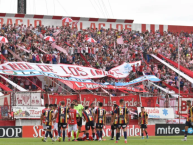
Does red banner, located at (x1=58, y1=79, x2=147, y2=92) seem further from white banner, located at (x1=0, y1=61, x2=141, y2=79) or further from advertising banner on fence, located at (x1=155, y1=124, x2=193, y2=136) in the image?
advertising banner on fence, located at (x1=155, y1=124, x2=193, y2=136)

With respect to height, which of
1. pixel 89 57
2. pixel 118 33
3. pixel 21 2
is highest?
pixel 21 2

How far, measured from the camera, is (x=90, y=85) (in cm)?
3628

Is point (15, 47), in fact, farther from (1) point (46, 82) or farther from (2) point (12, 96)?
(2) point (12, 96)

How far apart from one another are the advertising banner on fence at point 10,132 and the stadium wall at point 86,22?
992 inches

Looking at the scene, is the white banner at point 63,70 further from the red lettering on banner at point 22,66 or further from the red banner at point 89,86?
the red banner at point 89,86

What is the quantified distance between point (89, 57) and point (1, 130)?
732 inches

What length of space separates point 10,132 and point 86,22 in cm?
2927

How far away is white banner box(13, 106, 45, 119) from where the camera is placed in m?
27.7

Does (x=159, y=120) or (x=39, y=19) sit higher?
(x=39, y=19)

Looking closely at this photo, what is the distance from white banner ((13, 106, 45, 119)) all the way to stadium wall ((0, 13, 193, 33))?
73.4 feet

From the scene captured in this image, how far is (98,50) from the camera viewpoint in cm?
4306

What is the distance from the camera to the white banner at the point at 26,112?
27.7 meters

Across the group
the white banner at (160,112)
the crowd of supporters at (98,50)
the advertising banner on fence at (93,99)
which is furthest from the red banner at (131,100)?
the crowd of supporters at (98,50)

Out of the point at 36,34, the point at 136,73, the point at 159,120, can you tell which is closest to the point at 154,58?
the point at 136,73
